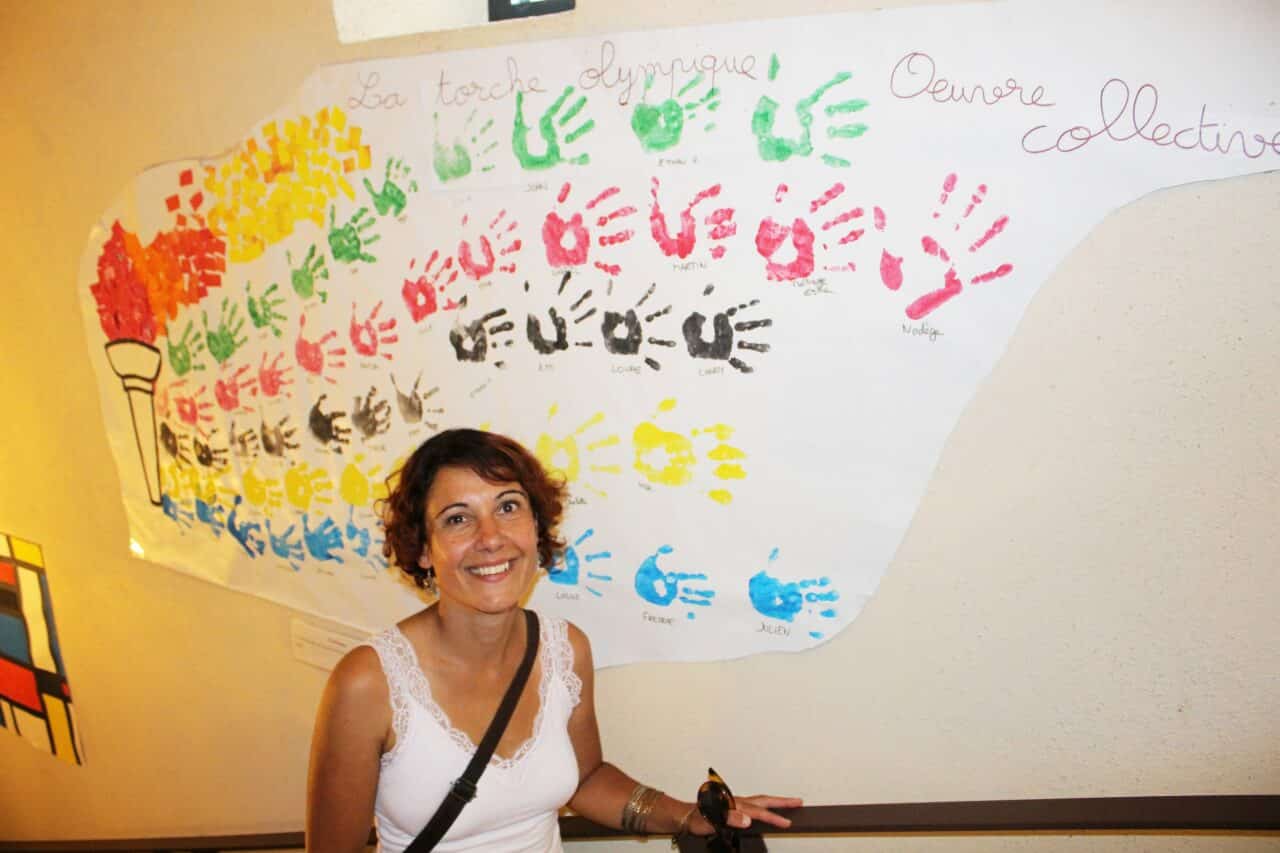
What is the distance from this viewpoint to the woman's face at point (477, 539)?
1.59 m

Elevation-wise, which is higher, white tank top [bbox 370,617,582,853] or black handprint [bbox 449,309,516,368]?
black handprint [bbox 449,309,516,368]

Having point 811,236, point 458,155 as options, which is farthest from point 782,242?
point 458,155

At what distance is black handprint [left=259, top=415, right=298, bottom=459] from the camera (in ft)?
8.04

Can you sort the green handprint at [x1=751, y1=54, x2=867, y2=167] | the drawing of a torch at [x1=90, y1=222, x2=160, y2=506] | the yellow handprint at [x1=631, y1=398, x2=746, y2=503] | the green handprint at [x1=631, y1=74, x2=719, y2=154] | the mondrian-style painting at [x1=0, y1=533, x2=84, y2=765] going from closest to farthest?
the green handprint at [x1=751, y1=54, x2=867, y2=167] < the green handprint at [x1=631, y1=74, x2=719, y2=154] < the yellow handprint at [x1=631, y1=398, x2=746, y2=503] < the drawing of a torch at [x1=90, y1=222, x2=160, y2=506] < the mondrian-style painting at [x1=0, y1=533, x2=84, y2=765]

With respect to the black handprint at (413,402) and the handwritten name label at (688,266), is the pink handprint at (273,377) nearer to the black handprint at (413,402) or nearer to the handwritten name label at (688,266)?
the black handprint at (413,402)

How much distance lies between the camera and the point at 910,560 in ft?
5.65

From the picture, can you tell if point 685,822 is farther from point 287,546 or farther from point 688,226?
point 287,546

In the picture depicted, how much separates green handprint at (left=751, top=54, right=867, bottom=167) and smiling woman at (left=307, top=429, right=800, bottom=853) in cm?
76

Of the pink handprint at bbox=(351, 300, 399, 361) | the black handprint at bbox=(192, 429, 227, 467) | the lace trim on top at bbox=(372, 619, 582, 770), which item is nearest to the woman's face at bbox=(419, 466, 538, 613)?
the lace trim on top at bbox=(372, 619, 582, 770)

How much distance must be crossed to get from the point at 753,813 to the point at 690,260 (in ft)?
3.52

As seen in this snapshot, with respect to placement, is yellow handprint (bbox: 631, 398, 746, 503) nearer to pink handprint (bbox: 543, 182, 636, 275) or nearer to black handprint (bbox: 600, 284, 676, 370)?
black handprint (bbox: 600, 284, 676, 370)

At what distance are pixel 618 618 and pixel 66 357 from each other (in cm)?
214

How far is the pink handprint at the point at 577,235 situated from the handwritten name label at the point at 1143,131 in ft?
2.65

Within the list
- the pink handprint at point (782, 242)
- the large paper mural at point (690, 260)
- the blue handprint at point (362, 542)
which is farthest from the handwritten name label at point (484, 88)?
the blue handprint at point (362, 542)
